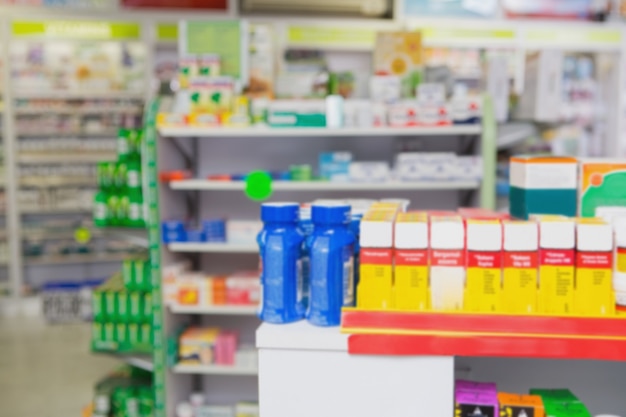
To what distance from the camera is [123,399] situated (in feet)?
13.6

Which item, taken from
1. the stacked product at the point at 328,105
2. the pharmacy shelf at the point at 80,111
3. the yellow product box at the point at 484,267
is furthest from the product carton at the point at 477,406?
the pharmacy shelf at the point at 80,111

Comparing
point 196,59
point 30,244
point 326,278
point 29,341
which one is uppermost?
point 196,59

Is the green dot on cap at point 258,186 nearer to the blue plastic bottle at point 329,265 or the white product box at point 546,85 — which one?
the blue plastic bottle at point 329,265

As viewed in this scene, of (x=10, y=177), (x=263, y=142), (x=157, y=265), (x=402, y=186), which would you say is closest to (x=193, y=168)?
(x=263, y=142)

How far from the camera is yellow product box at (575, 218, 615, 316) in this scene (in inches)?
67.9

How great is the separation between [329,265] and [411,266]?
7.9 inches

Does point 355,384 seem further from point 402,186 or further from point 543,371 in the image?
point 402,186

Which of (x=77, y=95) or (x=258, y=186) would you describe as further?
(x=77, y=95)

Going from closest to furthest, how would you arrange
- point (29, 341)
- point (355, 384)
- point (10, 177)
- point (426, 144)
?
point (355, 384) < point (426, 144) < point (29, 341) < point (10, 177)

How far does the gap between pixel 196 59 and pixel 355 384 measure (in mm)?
2725

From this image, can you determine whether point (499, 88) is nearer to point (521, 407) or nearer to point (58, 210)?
point (521, 407)

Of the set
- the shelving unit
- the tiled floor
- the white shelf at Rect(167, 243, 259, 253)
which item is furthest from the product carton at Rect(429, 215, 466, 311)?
the shelving unit

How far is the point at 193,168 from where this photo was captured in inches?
171

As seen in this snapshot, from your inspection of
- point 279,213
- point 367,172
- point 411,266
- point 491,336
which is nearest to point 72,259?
point 367,172
